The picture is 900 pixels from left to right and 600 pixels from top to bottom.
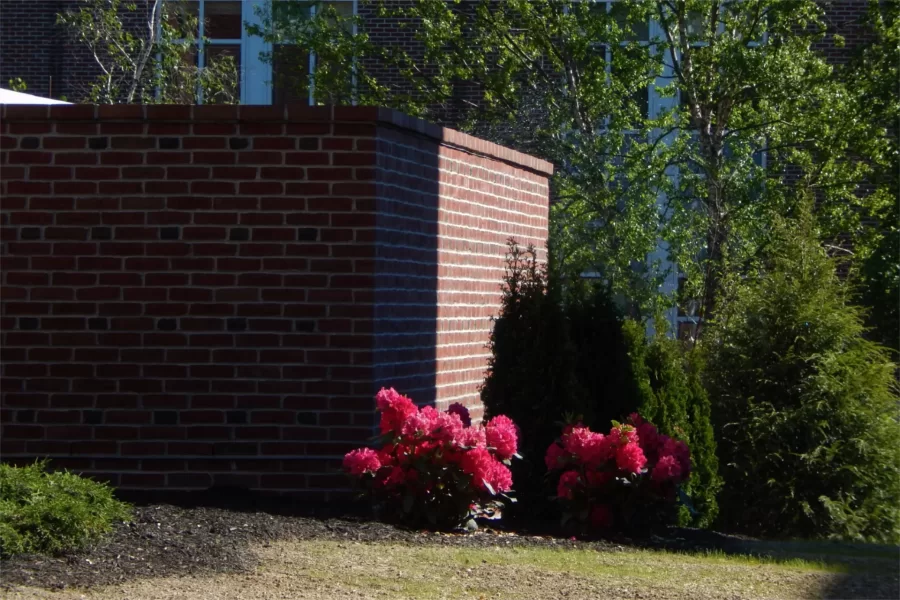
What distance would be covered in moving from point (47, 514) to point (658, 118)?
10516mm

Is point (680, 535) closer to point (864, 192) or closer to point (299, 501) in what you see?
point (299, 501)

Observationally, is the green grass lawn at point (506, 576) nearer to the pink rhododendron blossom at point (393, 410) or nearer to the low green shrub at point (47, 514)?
the low green shrub at point (47, 514)

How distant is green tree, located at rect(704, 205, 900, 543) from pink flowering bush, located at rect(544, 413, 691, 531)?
1574 millimetres

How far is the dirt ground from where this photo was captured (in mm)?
4621

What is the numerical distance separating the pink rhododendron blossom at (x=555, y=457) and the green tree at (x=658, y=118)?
19.3 ft

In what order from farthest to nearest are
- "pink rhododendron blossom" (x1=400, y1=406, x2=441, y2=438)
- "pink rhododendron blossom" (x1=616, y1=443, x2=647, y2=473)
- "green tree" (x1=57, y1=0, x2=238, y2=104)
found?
"green tree" (x1=57, y1=0, x2=238, y2=104)
"pink rhododendron blossom" (x1=616, y1=443, x2=647, y2=473)
"pink rhododendron blossom" (x1=400, y1=406, x2=441, y2=438)

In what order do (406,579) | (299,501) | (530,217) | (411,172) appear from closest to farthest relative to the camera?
(406,579)
(299,501)
(411,172)
(530,217)

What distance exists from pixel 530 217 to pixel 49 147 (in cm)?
445

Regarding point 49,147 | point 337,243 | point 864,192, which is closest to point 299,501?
point 337,243

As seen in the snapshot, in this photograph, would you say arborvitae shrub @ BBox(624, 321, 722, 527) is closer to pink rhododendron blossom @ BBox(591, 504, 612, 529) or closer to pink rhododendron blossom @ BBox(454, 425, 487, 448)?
pink rhododendron blossom @ BBox(591, 504, 612, 529)

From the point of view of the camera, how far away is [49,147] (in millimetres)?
6770

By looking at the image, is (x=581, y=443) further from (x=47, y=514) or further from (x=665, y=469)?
(x=47, y=514)

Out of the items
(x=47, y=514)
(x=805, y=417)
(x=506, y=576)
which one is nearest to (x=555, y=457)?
(x=506, y=576)

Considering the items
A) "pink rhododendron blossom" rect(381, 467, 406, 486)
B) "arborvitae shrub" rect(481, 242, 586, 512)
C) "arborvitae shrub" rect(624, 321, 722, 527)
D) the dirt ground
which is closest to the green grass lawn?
the dirt ground
